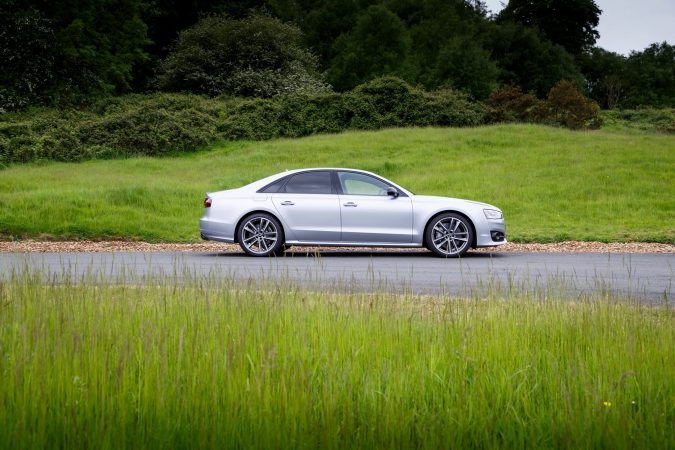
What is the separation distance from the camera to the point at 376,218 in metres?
14.8

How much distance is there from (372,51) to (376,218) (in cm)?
4362

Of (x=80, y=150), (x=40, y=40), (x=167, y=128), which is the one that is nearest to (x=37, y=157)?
(x=80, y=150)

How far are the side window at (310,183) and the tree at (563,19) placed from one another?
65.7m

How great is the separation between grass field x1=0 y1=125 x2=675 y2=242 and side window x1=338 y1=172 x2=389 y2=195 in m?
4.39

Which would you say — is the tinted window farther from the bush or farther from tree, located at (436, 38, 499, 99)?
tree, located at (436, 38, 499, 99)

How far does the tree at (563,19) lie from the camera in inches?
3031

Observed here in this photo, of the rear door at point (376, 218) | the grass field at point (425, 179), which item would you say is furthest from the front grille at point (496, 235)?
the grass field at point (425, 179)

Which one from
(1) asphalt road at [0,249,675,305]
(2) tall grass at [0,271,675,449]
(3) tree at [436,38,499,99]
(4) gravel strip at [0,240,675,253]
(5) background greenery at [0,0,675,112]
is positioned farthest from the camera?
(3) tree at [436,38,499,99]

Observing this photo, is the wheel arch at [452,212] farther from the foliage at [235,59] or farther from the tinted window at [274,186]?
the foliage at [235,59]

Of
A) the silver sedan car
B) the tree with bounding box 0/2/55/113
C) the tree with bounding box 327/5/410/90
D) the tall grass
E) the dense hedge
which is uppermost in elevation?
the tree with bounding box 327/5/410/90

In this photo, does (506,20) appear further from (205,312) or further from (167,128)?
(205,312)

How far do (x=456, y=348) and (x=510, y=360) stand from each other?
0.39 meters

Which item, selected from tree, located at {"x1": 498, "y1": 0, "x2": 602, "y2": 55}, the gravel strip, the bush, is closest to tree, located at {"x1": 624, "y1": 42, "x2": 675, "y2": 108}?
tree, located at {"x1": 498, "y1": 0, "x2": 602, "y2": 55}

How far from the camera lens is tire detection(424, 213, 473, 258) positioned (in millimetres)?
14672
